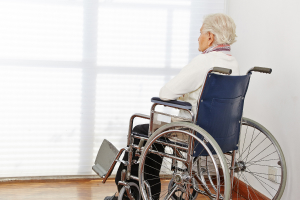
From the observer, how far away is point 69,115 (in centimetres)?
275

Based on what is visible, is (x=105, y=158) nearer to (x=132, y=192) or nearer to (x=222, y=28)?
(x=132, y=192)

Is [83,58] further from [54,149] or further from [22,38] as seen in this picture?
[54,149]

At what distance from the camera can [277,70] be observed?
2127 millimetres

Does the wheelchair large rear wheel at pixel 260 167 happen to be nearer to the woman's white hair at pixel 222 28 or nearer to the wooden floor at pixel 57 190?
the woman's white hair at pixel 222 28

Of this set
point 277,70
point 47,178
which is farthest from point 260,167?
point 47,178

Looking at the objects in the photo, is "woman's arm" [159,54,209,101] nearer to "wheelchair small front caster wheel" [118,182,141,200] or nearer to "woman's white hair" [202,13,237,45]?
"woman's white hair" [202,13,237,45]

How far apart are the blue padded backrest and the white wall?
402 mm

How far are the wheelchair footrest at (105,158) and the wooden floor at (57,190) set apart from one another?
1.30 ft

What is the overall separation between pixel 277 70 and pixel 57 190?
1822 mm

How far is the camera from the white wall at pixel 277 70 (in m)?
1.97

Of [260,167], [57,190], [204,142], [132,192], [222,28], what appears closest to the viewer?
[204,142]

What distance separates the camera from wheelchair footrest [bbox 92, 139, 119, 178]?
6.84 feet

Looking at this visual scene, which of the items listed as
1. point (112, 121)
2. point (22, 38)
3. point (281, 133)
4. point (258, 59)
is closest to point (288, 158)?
point (281, 133)

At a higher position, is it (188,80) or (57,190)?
(188,80)
